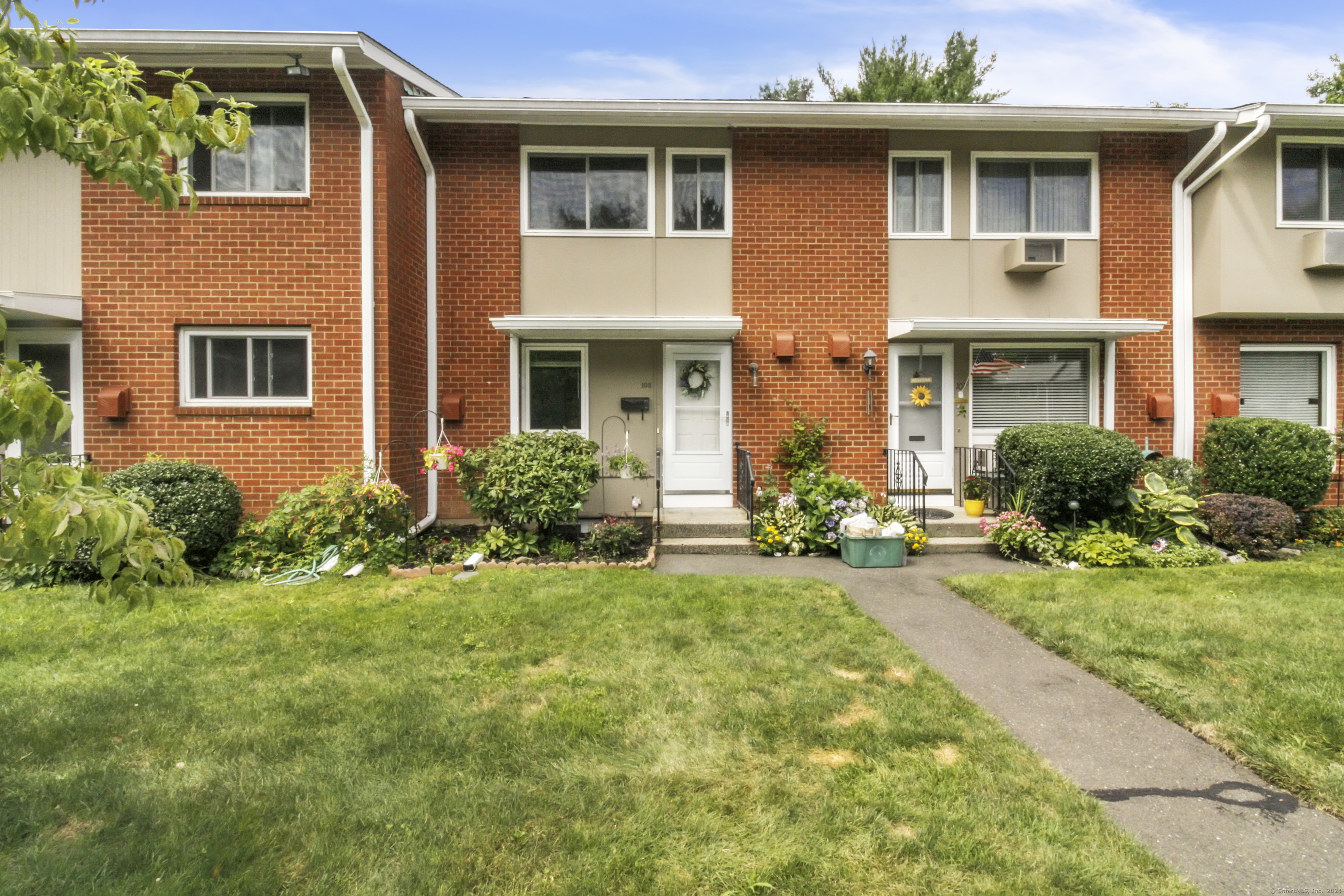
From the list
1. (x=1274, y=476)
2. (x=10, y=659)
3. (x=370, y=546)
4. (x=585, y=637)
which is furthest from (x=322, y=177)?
(x=1274, y=476)

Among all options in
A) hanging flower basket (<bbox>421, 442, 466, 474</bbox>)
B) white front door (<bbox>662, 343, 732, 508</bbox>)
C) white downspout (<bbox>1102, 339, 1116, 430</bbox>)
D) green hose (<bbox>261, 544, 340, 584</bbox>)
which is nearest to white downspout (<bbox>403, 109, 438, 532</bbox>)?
hanging flower basket (<bbox>421, 442, 466, 474</bbox>)

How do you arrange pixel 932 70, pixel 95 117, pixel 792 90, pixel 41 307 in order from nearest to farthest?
pixel 95 117 → pixel 41 307 → pixel 932 70 → pixel 792 90

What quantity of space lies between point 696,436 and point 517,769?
651 centimetres

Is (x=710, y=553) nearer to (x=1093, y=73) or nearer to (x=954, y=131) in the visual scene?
A: (x=954, y=131)

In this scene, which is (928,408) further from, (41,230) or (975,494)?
(41,230)

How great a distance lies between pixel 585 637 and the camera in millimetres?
4836

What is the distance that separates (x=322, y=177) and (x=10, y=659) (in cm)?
544

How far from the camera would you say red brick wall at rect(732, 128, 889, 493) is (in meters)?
9.16

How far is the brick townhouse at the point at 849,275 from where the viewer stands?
345 inches

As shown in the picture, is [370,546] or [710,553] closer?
[370,546]

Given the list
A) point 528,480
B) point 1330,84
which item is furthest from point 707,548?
point 1330,84

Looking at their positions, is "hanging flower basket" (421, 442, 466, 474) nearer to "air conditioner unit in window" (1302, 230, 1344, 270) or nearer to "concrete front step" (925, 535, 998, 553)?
"concrete front step" (925, 535, 998, 553)

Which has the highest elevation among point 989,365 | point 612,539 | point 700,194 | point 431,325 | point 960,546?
point 700,194

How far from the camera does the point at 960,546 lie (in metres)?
8.04
